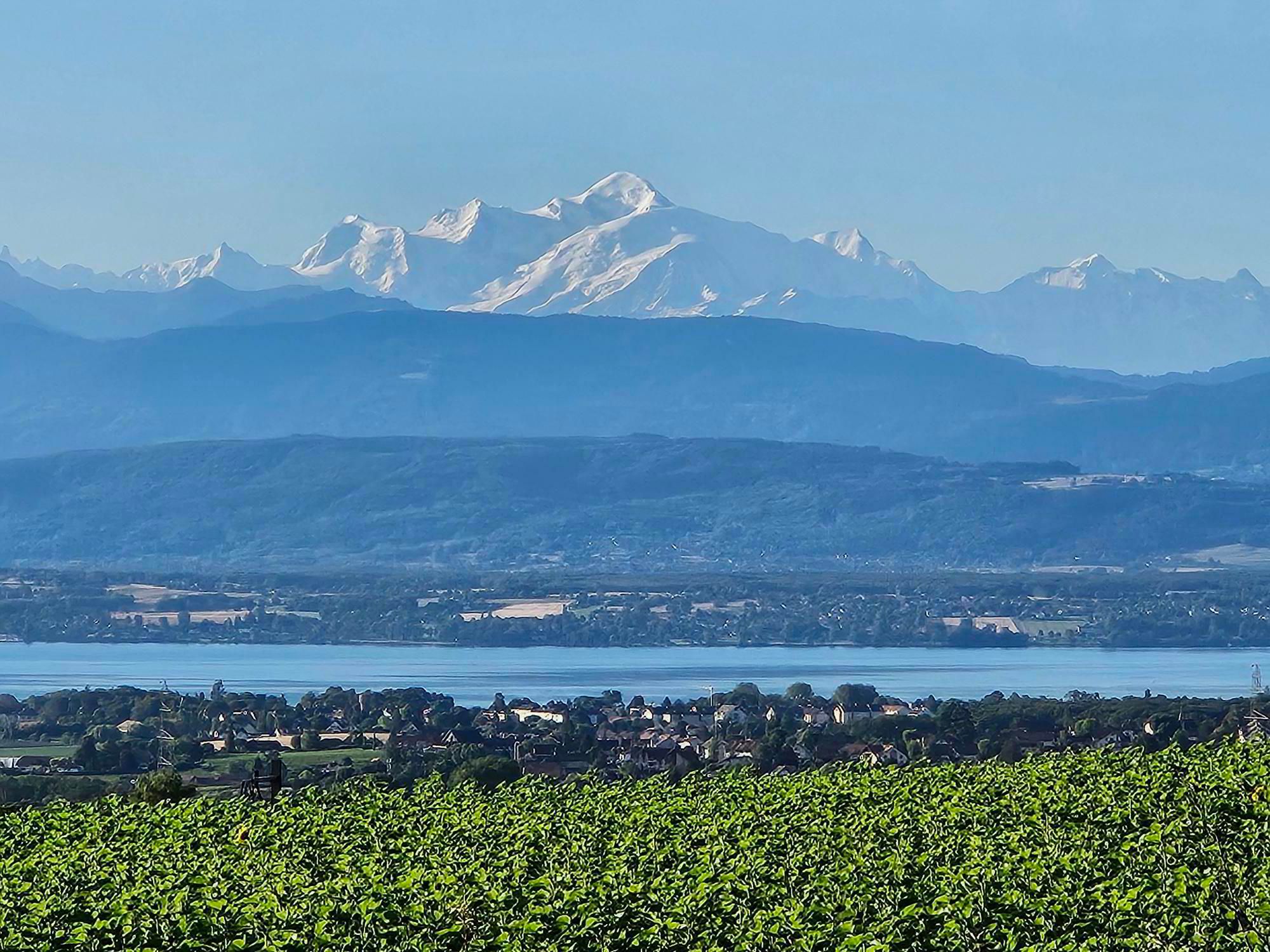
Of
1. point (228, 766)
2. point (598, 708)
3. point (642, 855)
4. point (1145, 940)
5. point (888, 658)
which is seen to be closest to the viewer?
point (1145, 940)

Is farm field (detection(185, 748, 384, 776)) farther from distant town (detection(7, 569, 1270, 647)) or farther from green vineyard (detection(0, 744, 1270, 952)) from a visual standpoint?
distant town (detection(7, 569, 1270, 647))

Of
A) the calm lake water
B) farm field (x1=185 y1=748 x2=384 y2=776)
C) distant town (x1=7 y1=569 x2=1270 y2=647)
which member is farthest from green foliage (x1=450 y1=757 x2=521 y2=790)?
distant town (x1=7 y1=569 x2=1270 y2=647)

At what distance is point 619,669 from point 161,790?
108 metres

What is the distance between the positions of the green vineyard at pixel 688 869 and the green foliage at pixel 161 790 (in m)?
3.17

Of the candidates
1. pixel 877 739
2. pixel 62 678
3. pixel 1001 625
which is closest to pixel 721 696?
pixel 877 739

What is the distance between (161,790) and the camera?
29.4 meters

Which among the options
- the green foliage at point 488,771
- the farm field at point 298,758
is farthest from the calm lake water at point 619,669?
the green foliage at point 488,771

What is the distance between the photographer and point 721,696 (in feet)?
288

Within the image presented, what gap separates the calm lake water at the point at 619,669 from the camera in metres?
109

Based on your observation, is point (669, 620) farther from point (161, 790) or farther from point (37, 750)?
point (161, 790)

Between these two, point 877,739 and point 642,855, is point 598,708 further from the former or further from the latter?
point 642,855

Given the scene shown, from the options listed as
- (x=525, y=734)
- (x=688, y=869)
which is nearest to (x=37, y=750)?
(x=525, y=734)

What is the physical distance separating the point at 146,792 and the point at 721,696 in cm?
5950

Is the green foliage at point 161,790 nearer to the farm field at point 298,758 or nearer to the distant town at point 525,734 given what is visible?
the distant town at point 525,734
